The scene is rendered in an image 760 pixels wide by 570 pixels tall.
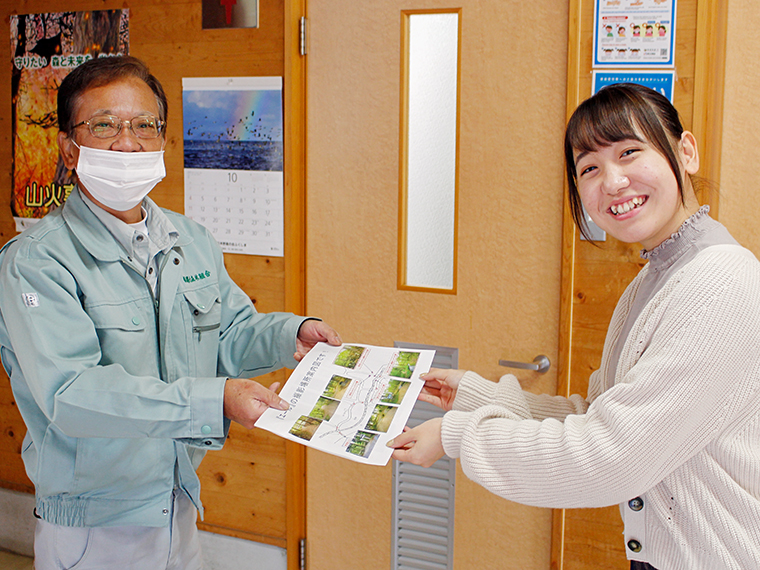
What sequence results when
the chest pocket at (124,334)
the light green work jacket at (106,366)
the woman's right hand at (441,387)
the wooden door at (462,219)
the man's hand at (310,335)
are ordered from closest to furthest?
the light green work jacket at (106,366), the chest pocket at (124,334), the woman's right hand at (441,387), the man's hand at (310,335), the wooden door at (462,219)

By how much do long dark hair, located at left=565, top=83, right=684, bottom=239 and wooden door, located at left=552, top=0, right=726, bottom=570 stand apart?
0.71 m

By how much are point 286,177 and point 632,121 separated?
1.34m

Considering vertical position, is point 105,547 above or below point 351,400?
below

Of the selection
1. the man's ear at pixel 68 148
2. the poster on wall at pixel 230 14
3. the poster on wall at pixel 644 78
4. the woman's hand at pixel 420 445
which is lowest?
the woman's hand at pixel 420 445

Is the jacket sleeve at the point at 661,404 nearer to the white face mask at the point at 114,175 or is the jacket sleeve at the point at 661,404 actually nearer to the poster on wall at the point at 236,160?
the white face mask at the point at 114,175

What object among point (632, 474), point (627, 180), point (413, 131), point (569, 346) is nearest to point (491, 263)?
point (569, 346)

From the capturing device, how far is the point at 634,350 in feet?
3.73

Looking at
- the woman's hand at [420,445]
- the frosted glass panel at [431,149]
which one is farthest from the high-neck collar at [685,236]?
the frosted glass panel at [431,149]

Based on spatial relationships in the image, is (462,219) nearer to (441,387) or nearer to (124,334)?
(441,387)

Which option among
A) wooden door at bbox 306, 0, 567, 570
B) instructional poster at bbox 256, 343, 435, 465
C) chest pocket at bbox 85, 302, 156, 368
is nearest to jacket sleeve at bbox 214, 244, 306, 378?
instructional poster at bbox 256, 343, 435, 465

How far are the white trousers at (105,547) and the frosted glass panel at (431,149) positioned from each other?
1.06 metres

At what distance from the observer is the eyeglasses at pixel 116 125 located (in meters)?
1.43

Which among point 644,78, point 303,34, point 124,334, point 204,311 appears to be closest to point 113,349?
point 124,334

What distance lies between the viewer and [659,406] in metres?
1.04
